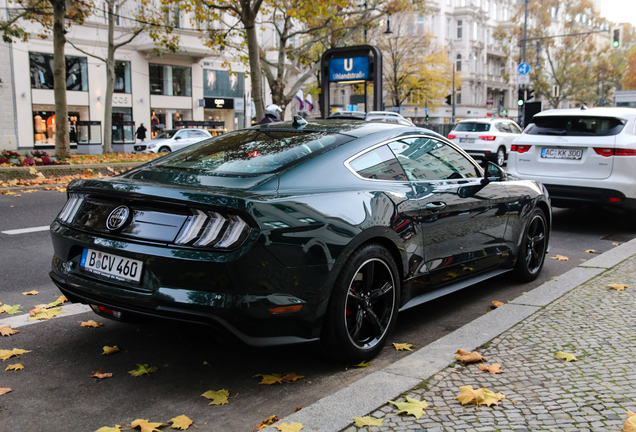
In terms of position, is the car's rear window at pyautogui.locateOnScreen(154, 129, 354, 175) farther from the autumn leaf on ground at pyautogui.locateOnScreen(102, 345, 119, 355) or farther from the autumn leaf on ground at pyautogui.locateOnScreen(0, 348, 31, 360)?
the autumn leaf on ground at pyautogui.locateOnScreen(0, 348, 31, 360)

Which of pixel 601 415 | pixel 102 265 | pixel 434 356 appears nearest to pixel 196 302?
pixel 102 265

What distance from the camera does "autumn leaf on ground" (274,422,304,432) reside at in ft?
8.75

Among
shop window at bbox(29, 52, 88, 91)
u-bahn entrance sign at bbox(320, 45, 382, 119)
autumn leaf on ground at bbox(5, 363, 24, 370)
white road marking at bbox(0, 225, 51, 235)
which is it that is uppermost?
shop window at bbox(29, 52, 88, 91)

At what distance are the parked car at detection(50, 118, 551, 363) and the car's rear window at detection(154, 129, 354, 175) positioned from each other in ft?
0.05

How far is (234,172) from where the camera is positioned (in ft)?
11.9

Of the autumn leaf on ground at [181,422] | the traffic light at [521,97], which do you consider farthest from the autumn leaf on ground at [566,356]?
the traffic light at [521,97]

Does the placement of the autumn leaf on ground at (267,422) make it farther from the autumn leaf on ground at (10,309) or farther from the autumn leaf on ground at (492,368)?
the autumn leaf on ground at (10,309)

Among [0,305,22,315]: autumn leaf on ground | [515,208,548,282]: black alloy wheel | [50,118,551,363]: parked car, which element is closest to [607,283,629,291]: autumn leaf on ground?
[515,208,548,282]: black alloy wheel

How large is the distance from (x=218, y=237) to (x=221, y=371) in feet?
3.23

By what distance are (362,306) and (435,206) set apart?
990mm

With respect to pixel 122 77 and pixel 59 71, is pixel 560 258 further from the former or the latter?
pixel 122 77

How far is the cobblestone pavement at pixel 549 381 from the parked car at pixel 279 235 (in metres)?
0.64

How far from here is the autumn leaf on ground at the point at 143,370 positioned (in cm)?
355

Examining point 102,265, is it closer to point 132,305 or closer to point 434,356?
point 132,305
